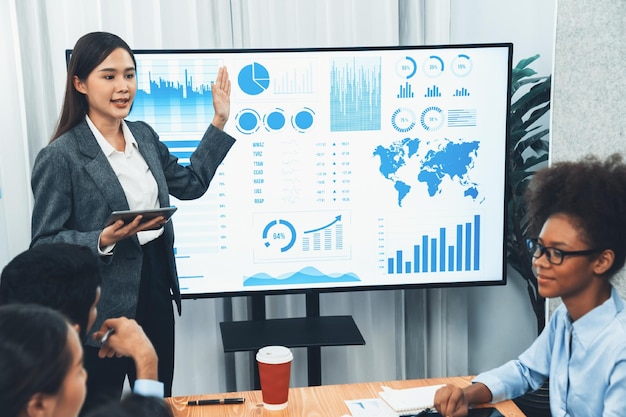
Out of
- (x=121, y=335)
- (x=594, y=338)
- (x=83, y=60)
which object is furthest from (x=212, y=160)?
(x=594, y=338)

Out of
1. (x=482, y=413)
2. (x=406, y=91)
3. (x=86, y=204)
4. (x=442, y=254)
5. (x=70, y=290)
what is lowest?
(x=482, y=413)

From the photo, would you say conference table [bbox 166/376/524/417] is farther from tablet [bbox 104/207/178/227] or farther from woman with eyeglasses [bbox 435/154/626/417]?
tablet [bbox 104/207/178/227]

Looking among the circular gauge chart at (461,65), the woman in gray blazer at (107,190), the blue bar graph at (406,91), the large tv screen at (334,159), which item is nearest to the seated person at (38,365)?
the woman in gray blazer at (107,190)

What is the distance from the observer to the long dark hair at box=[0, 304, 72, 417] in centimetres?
81

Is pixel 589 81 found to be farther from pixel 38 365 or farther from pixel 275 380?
pixel 38 365

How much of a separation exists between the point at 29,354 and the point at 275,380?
784 mm

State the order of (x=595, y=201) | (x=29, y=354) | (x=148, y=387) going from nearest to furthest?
1. (x=29, y=354)
2. (x=148, y=387)
3. (x=595, y=201)

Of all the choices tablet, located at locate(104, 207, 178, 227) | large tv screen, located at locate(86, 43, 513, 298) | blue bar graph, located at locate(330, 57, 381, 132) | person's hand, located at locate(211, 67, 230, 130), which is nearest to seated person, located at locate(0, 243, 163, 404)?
tablet, located at locate(104, 207, 178, 227)

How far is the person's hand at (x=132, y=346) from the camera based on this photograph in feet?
4.56

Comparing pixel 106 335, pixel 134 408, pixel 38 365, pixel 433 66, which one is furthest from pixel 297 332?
pixel 134 408

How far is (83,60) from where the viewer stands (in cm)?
200

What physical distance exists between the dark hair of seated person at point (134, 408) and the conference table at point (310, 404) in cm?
82

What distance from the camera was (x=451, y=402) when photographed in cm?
151

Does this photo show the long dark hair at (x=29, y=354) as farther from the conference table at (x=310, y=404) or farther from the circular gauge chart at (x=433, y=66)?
the circular gauge chart at (x=433, y=66)
